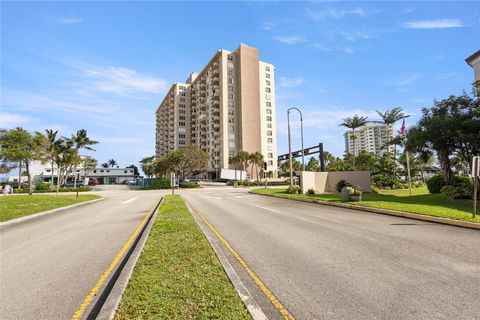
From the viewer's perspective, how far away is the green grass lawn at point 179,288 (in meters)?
3.18

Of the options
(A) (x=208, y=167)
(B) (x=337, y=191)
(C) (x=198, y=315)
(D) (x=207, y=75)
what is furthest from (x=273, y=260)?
(D) (x=207, y=75)

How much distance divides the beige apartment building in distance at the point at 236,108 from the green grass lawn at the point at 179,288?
7344cm

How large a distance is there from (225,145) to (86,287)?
75602 mm

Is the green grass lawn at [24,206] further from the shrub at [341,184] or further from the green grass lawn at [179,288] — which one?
the shrub at [341,184]

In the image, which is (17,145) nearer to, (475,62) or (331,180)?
(331,180)

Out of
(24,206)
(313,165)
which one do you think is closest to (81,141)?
(24,206)

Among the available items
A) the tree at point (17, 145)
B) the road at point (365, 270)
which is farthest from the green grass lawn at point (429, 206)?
the tree at point (17, 145)

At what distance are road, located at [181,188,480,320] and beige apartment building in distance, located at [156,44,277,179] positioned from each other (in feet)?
235

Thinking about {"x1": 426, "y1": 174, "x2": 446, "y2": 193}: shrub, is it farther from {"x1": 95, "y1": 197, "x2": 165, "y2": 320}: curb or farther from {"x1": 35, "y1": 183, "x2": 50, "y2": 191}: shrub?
{"x1": 35, "y1": 183, "x2": 50, "y2": 191}: shrub

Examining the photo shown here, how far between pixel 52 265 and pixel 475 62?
120 ft

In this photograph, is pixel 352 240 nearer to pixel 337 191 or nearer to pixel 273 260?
pixel 273 260

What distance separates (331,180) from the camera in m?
29.4

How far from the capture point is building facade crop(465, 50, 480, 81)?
85.5ft

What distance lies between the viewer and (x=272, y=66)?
9206 cm
